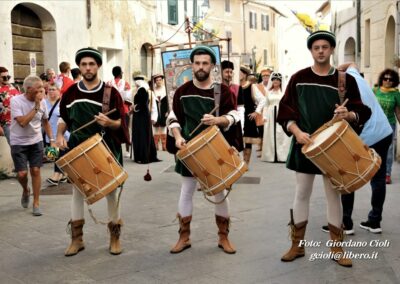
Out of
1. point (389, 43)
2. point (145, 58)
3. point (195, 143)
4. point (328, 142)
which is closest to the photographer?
point (328, 142)

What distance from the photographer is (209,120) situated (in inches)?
201

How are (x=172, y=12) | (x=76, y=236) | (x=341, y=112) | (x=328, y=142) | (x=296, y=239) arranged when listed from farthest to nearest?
(x=172, y=12) < (x=76, y=236) < (x=296, y=239) < (x=341, y=112) < (x=328, y=142)

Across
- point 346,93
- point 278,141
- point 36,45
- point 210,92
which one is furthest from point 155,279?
point 36,45

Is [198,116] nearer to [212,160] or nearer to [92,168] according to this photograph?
[212,160]

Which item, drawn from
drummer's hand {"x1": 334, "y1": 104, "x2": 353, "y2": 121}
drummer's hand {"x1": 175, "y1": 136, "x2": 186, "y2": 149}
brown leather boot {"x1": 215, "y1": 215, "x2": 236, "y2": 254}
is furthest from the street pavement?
drummer's hand {"x1": 334, "y1": 104, "x2": 353, "y2": 121}

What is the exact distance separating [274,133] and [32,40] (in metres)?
5.56

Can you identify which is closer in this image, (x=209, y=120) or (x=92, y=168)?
(x=92, y=168)

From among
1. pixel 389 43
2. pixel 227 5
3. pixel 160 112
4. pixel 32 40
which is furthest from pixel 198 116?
pixel 227 5

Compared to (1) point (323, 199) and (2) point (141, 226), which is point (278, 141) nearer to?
(1) point (323, 199)

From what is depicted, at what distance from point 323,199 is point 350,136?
127 inches

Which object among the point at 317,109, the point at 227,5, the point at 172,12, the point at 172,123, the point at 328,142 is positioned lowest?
the point at 328,142

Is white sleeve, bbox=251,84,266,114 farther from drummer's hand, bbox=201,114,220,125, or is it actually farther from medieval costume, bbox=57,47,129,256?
drummer's hand, bbox=201,114,220,125

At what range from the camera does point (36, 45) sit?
524 inches

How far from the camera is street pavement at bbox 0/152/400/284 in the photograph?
15.5ft
